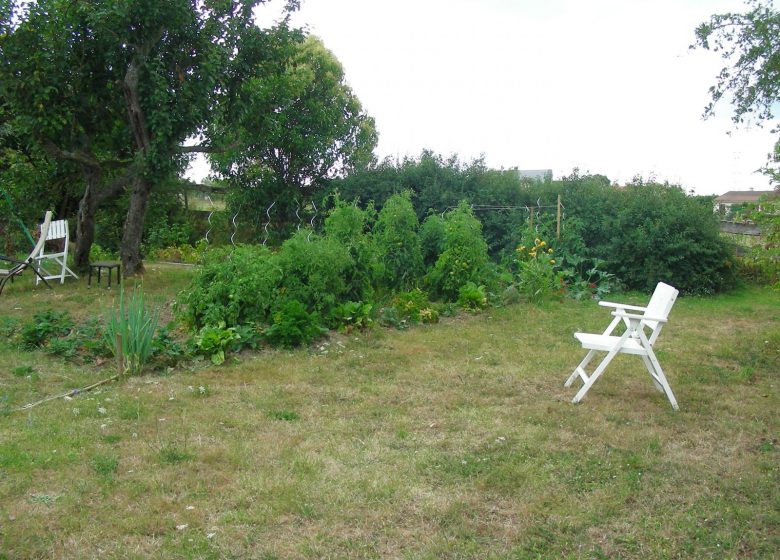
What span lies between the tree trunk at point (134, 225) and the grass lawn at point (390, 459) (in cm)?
550

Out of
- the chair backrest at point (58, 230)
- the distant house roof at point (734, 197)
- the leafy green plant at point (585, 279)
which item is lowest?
the leafy green plant at point (585, 279)

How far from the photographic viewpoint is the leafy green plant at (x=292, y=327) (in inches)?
259

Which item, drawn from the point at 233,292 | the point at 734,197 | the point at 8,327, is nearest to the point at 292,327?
the point at 233,292

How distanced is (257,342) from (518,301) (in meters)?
4.50

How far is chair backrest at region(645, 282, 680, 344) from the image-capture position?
16.5ft

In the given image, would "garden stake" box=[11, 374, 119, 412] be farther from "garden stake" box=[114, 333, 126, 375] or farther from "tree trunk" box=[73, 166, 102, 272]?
"tree trunk" box=[73, 166, 102, 272]

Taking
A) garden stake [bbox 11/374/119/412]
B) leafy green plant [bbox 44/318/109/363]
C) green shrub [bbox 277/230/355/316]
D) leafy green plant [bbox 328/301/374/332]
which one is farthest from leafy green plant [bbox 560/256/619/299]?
garden stake [bbox 11/374/119/412]

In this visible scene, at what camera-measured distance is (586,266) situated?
38.0 feet

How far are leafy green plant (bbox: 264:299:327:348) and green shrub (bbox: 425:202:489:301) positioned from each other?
293 centimetres

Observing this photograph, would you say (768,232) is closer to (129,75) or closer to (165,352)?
(165,352)

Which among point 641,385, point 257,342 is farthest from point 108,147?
point 641,385

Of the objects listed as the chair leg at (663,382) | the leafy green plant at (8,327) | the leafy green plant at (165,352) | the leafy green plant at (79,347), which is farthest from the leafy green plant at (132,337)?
the chair leg at (663,382)

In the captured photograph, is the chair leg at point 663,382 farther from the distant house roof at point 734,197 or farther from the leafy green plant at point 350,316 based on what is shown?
the distant house roof at point 734,197

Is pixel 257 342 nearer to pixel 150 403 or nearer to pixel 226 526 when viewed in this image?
pixel 150 403
